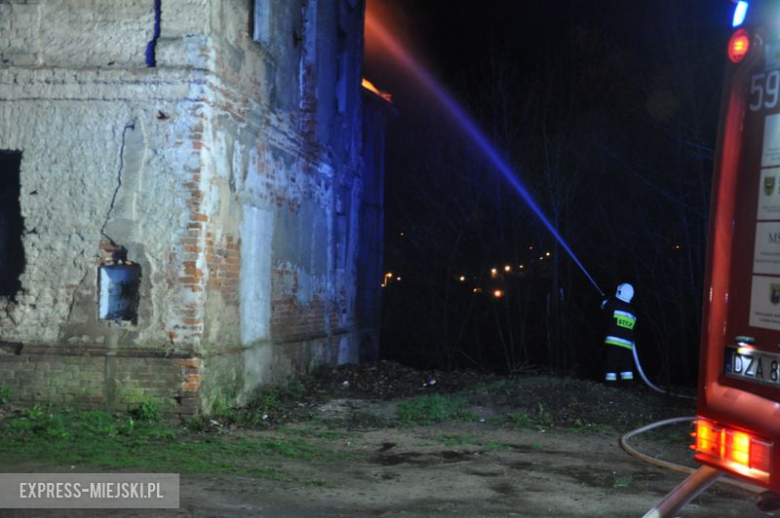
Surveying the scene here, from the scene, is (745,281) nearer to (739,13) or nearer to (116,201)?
(739,13)

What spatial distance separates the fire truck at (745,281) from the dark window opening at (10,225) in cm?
768

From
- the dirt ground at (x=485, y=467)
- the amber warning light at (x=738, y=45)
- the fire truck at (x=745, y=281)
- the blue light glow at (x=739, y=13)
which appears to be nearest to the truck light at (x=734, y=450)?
the fire truck at (x=745, y=281)

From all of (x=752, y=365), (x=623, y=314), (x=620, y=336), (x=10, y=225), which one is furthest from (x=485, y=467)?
(x=10, y=225)

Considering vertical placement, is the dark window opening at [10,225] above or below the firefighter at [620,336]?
above

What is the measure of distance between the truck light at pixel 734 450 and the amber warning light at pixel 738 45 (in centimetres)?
196

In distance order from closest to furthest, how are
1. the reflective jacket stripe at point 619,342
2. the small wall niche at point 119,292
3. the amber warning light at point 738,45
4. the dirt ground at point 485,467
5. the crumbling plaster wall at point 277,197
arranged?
the amber warning light at point 738,45 → the dirt ground at point 485,467 → the small wall niche at point 119,292 → the crumbling plaster wall at point 277,197 → the reflective jacket stripe at point 619,342

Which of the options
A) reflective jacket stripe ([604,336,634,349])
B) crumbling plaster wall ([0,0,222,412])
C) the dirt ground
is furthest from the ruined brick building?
reflective jacket stripe ([604,336,634,349])

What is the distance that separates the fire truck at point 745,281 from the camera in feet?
13.4

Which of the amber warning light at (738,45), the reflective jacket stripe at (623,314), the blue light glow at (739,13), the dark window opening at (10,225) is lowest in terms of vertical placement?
the reflective jacket stripe at (623,314)

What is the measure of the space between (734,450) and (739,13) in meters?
2.32

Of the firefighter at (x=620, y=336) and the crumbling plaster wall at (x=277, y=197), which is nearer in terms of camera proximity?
the crumbling plaster wall at (x=277, y=197)

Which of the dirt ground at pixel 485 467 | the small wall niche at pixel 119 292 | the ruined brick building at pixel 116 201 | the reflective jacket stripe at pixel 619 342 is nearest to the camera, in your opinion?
the dirt ground at pixel 485 467

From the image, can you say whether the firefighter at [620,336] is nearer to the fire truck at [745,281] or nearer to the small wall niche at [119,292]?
the small wall niche at [119,292]

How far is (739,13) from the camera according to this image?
4.46 m
